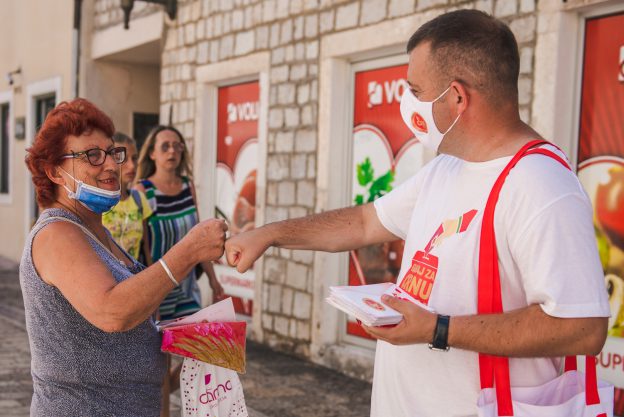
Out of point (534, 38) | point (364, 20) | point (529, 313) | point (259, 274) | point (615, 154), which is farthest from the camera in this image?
point (259, 274)

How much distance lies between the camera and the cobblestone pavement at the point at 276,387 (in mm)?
5711

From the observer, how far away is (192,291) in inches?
208

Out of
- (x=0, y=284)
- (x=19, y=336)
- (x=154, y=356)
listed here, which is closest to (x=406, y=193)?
(x=154, y=356)

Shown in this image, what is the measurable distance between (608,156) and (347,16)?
114 inches

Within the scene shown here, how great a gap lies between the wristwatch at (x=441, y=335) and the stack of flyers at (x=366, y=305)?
3.7 inches

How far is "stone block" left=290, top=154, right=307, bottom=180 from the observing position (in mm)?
7477

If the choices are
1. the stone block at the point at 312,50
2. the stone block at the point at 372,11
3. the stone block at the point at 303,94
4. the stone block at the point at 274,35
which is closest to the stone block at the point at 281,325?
the stone block at the point at 303,94

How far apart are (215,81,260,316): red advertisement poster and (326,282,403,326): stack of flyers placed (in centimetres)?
630

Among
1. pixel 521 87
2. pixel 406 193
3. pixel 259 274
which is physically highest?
pixel 521 87

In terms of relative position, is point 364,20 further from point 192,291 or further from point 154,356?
point 154,356

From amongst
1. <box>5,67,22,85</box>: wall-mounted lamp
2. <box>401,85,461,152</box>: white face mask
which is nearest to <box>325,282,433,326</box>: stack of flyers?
<box>401,85,461,152</box>: white face mask

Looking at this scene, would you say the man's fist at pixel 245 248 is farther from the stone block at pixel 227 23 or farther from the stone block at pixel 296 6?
the stone block at pixel 227 23

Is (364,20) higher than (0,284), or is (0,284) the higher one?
(364,20)

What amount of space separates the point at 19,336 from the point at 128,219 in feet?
13.3
